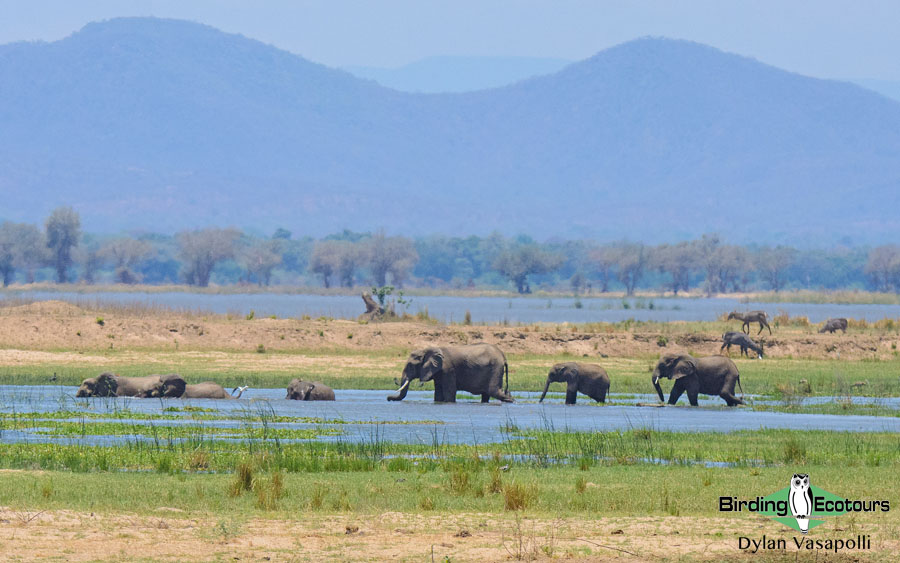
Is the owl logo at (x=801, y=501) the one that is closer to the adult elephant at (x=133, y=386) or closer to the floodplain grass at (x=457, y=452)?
the floodplain grass at (x=457, y=452)

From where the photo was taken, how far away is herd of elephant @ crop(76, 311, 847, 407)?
35.7 meters

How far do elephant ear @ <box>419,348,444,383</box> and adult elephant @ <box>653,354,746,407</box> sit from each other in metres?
5.57

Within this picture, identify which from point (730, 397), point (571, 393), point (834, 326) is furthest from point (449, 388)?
point (834, 326)

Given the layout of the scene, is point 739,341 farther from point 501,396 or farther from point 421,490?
point 421,490

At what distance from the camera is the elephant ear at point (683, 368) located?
3669cm

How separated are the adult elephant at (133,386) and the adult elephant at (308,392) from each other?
2.78 meters

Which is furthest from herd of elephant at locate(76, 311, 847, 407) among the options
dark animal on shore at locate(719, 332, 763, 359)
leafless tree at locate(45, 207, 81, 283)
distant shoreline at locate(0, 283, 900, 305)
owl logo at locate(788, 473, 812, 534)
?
leafless tree at locate(45, 207, 81, 283)

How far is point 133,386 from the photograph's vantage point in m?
35.9

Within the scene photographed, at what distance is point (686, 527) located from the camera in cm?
1698

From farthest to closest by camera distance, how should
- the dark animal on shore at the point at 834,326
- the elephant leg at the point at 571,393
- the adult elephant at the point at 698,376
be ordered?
1. the dark animal on shore at the point at 834,326
2. the adult elephant at the point at 698,376
3. the elephant leg at the point at 571,393

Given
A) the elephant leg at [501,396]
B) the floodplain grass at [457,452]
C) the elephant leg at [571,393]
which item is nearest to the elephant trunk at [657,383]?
the elephant leg at [571,393]

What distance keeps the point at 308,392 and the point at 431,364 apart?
3.16 m

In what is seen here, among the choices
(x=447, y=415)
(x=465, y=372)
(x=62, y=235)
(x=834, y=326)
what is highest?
(x=62, y=235)

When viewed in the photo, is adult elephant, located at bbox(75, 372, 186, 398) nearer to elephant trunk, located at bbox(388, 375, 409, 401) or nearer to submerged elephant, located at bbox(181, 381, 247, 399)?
submerged elephant, located at bbox(181, 381, 247, 399)
